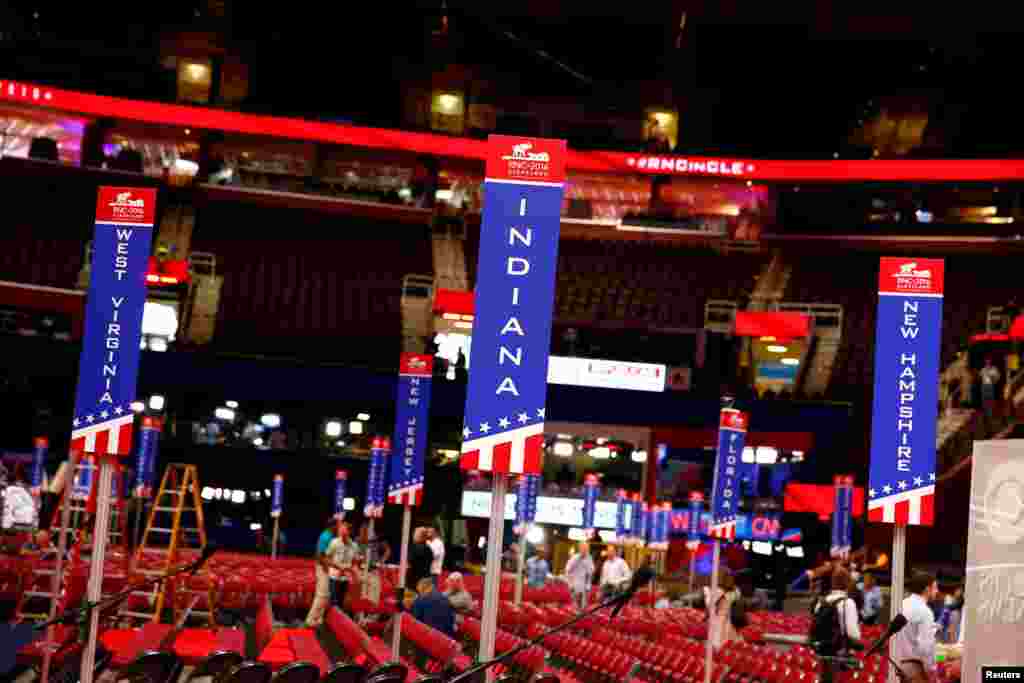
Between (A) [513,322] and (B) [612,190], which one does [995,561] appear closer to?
(A) [513,322]

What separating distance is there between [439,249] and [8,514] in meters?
17.8

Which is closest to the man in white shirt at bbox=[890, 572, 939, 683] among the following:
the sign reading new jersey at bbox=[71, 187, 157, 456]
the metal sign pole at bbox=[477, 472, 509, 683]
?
the metal sign pole at bbox=[477, 472, 509, 683]

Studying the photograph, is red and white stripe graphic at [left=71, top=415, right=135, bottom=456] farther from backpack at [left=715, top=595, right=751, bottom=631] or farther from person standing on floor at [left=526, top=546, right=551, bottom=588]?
person standing on floor at [left=526, top=546, right=551, bottom=588]

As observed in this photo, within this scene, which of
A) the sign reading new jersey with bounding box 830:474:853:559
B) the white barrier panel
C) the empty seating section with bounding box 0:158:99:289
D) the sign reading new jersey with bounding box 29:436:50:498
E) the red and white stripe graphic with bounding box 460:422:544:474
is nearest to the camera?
the white barrier panel

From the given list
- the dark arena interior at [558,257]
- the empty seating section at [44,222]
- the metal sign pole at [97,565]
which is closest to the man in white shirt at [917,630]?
the metal sign pole at [97,565]

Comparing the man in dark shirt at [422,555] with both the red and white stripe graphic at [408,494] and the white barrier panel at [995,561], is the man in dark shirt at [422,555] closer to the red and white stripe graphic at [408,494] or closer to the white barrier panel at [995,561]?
the red and white stripe graphic at [408,494]

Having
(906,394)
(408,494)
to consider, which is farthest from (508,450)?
(408,494)

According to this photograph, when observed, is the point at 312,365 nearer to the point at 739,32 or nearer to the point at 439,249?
the point at 439,249

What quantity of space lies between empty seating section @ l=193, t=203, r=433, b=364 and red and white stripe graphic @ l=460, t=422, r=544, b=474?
90.9ft

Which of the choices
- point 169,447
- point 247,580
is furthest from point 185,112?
point 247,580

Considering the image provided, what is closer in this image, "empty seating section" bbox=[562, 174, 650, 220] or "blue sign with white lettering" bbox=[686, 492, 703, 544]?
"blue sign with white lettering" bbox=[686, 492, 703, 544]

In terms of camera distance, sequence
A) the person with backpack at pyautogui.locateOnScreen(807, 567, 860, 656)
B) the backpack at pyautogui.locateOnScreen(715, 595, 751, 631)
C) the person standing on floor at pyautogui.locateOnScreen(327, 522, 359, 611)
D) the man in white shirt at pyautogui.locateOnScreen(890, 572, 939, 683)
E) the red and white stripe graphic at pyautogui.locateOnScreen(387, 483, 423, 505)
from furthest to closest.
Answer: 1. the person standing on floor at pyautogui.locateOnScreen(327, 522, 359, 611)
2. the backpack at pyautogui.locateOnScreen(715, 595, 751, 631)
3. the red and white stripe graphic at pyautogui.locateOnScreen(387, 483, 423, 505)
4. the person with backpack at pyautogui.locateOnScreen(807, 567, 860, 656)
5. the man in white shirt at pyautogui.locateOnScreen(890, 572, 939, 683)

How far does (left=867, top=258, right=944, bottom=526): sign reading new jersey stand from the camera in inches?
376

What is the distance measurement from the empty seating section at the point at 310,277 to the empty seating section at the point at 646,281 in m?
4.14
